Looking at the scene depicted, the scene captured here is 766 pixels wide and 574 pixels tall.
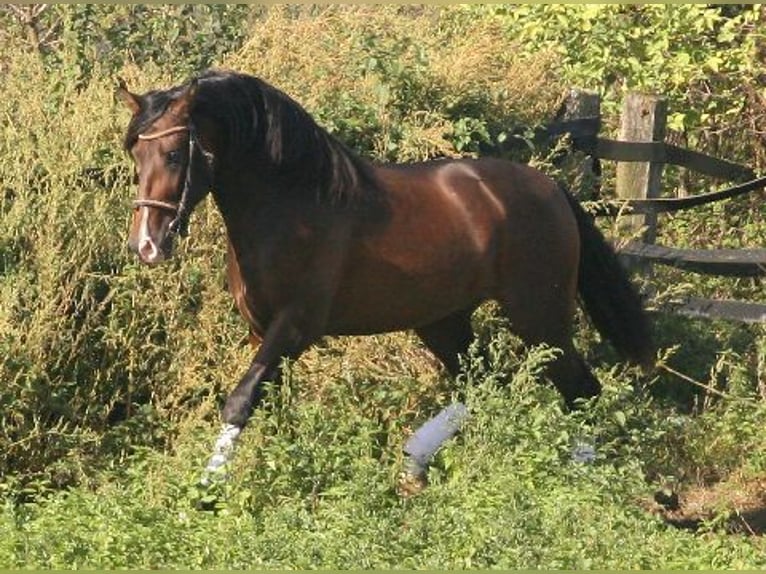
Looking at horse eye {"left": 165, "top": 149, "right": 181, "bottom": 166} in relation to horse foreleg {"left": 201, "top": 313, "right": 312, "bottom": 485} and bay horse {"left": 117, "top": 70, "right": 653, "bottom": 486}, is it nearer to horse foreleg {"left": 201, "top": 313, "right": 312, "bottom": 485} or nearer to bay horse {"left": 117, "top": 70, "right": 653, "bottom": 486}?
bay horse {"left": 117, "top": 70, "right": 653, "bottom": 486}

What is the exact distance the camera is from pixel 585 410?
7.94 m

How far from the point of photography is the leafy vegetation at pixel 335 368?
6180 millimetres

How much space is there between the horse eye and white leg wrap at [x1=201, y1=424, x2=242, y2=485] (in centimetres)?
110

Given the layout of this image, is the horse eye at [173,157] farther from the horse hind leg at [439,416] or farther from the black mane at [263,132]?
the horse hind leg at [439,416]

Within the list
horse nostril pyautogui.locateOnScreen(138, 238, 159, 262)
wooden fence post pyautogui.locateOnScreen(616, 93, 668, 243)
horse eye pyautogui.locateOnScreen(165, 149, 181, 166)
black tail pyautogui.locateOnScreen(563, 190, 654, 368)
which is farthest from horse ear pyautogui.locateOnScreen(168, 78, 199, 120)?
wooden fence post pyautogui.locateOnScreen(616, 93, 668, 243)

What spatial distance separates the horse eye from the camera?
7.05 m

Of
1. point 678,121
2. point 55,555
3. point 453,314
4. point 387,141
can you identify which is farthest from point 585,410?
point 678,121

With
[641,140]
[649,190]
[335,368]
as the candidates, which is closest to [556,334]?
[335,368]

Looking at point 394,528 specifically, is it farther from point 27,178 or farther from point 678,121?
point 678,121

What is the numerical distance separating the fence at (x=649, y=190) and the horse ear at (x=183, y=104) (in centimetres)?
282

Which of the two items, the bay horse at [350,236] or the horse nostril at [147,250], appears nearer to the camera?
the horse nostril at [147,250]

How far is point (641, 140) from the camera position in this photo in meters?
10.3

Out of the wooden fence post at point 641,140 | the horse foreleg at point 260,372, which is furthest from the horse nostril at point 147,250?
the wooden fence post at point 641,140

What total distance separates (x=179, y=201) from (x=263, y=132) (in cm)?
53
